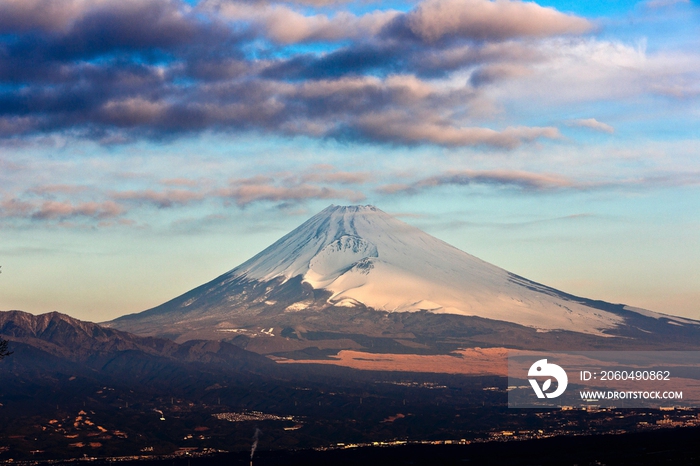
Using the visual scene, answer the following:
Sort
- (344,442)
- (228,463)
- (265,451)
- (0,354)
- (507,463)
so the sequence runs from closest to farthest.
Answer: (0,354), (507,463), (228,463), (265,451), (344,442)

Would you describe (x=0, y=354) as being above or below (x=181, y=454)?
above

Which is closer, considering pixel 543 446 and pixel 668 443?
pixel 668 443

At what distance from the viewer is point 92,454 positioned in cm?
18575

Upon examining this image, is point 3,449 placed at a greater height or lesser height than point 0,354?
lesser

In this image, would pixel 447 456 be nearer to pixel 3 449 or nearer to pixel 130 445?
pixel 130 445

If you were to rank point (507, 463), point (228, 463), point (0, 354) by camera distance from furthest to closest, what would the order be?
point (228, 463) < point (507, 463) < point (0, 354)

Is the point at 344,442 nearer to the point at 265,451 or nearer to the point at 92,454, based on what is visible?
the point at 265,451

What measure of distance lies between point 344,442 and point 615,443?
2038 inches

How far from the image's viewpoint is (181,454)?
184m

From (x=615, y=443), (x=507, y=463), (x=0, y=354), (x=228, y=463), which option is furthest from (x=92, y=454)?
(x=0, y=354)

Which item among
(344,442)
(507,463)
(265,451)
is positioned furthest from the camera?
(344,442)

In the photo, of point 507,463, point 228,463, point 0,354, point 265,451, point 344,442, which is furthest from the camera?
point 344,442

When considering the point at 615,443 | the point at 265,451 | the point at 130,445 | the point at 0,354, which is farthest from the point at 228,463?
the point at 0,354

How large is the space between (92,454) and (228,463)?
95.3 ft
